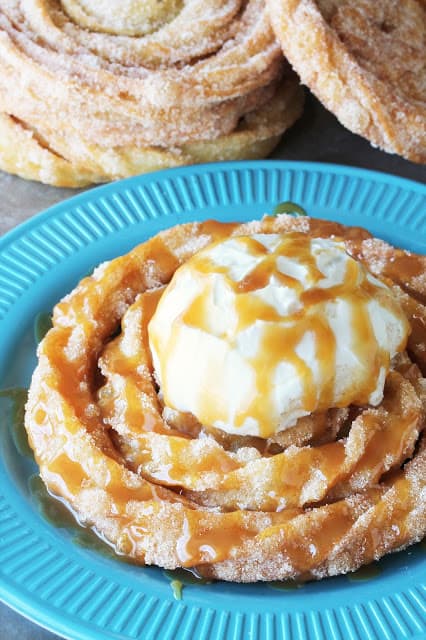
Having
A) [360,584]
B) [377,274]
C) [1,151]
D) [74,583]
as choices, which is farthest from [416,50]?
[74,583]

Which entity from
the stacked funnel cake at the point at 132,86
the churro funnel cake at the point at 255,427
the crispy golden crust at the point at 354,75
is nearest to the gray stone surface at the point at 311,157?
the stacked funnel cake at the point at 132,86

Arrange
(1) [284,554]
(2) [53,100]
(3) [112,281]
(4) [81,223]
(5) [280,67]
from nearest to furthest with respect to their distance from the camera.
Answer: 1. (1) [284,554]
2. (3) [112,281]
3. (4) [81,223]
4. (2) [53,100]
5. (5) [280,67]

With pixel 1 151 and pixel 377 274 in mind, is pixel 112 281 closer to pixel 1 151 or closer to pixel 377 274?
pixel 377 274

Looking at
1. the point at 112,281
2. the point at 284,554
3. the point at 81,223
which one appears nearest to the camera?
the point at 284,554

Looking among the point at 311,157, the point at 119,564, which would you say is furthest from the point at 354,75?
the point at 119,564

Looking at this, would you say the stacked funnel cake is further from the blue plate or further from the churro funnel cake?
the churro funnel cake

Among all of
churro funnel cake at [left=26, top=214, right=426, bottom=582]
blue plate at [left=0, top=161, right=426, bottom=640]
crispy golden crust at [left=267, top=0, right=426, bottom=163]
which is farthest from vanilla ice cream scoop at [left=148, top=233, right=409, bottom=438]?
crispy golden crust at [left=267, top=0, right=426, bottom=163]

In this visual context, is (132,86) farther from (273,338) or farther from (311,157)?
(273,338)
